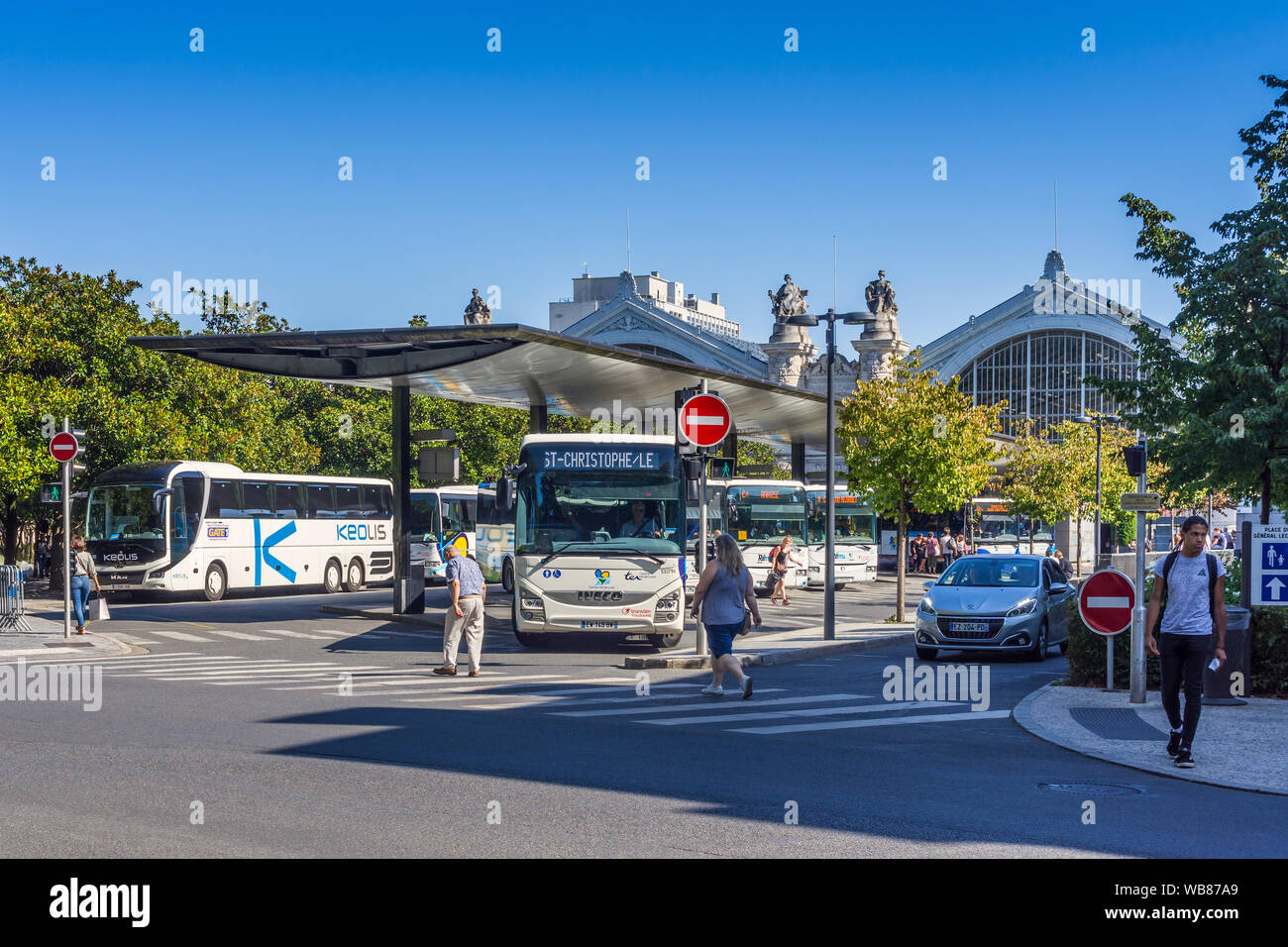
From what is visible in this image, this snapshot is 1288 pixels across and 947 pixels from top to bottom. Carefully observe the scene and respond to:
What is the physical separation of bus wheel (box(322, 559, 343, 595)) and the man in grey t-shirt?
3005cm

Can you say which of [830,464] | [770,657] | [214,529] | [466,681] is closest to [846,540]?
[214,529]

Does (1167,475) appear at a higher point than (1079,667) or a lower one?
Answer: higher

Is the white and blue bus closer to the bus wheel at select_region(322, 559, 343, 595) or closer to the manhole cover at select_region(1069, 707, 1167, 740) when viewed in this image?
the bus wheel at select_region(322, 559, 343, 595)

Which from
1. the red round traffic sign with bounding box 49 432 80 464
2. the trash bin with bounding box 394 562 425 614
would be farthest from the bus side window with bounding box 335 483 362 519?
the red round traffic sign with bounding box 49 432 80 464

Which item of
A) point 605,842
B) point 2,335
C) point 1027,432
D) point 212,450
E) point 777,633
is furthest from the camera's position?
point 1027,432

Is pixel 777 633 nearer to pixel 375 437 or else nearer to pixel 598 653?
pixel 598 653

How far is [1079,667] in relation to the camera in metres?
15.3

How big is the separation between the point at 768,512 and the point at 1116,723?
2558 cm

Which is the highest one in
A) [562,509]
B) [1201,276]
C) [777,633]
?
[1201,276]

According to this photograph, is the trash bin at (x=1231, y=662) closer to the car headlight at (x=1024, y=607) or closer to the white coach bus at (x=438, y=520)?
the car headlight at (x=1024, y=607)

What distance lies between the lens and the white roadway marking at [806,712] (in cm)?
1249

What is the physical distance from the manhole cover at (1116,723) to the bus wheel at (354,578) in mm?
28364

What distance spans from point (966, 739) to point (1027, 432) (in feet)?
167
